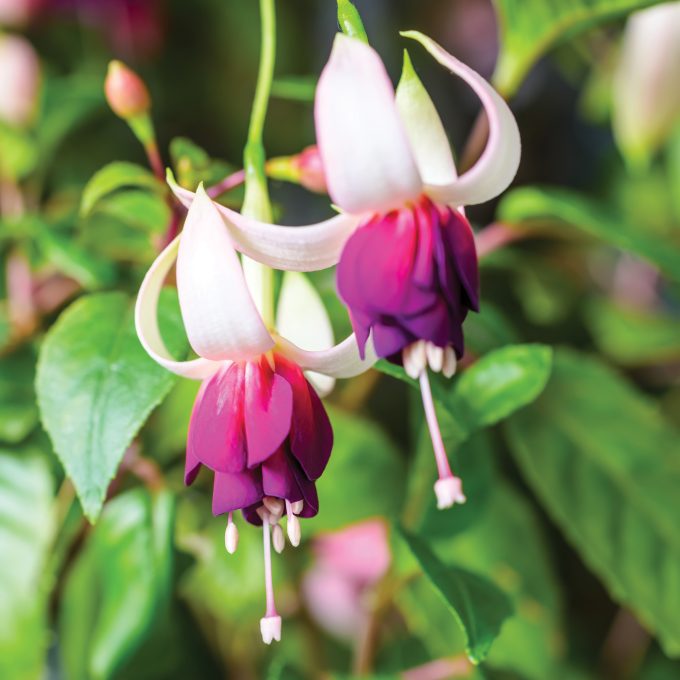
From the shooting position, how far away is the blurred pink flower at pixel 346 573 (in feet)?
3.35

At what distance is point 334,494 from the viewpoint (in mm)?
Result: 682

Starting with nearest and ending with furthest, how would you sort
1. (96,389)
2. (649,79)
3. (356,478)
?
(96,389)
(356,478)
(649,79)

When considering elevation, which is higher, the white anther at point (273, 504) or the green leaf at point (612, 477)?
the white anther at point (273, 504)

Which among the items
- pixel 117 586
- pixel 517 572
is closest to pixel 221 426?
pixel 117 586

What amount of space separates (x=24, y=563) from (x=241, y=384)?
0.32 meters

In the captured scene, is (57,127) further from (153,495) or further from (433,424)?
(433,424)

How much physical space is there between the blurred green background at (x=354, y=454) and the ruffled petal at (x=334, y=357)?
0.10 feet

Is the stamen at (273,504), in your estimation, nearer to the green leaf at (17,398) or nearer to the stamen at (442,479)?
the stamen at (442,479)

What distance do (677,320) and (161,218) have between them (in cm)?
72

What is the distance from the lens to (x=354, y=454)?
70cm

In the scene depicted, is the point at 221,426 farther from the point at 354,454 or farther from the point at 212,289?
the point at 354,454

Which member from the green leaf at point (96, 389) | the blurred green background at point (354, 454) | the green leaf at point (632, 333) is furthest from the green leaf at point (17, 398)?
the green leaf at point (632, 333)

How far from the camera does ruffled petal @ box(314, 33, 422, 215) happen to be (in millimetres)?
323

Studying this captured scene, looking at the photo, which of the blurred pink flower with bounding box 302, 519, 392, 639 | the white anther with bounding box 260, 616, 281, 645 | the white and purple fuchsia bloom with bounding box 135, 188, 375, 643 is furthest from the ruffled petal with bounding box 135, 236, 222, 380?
the blurred pink flower with bounding box 302, 519, 392, 639
